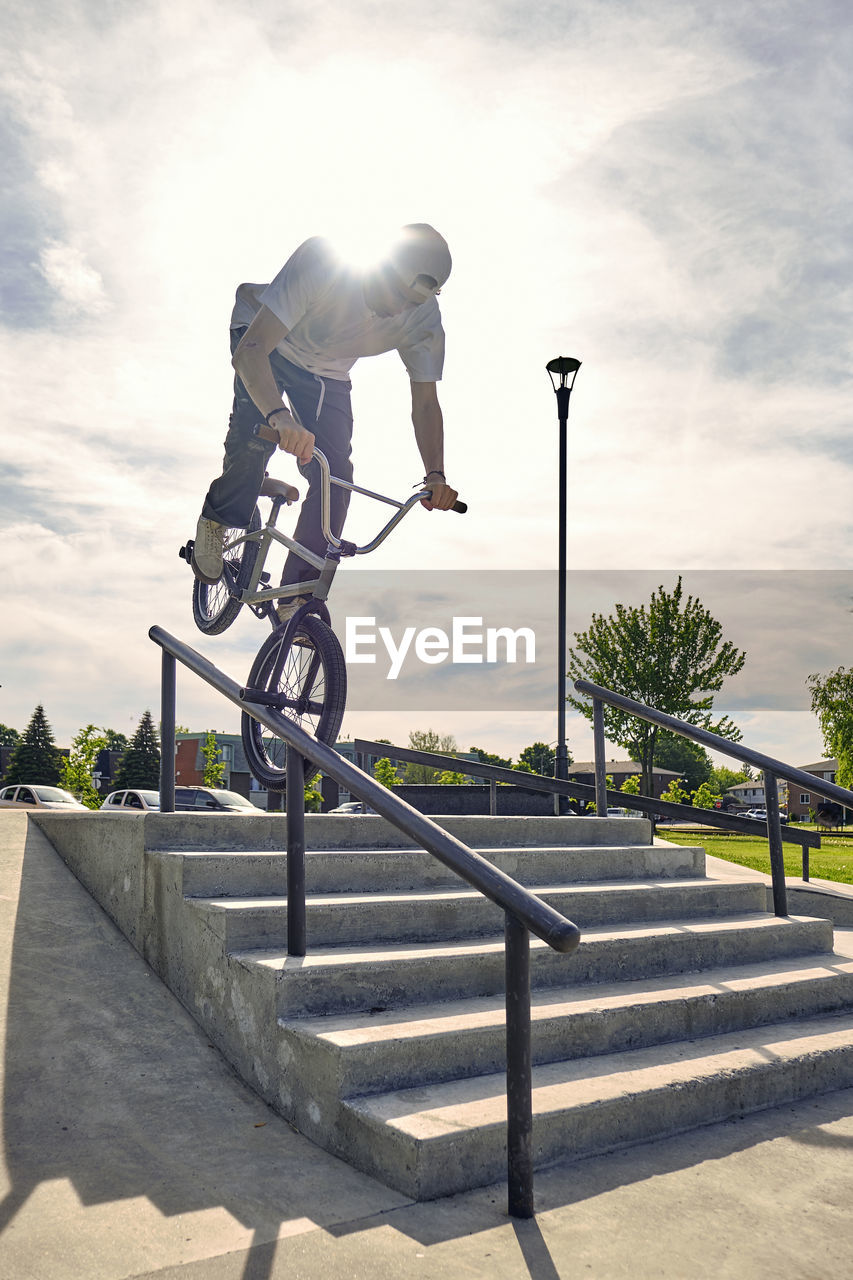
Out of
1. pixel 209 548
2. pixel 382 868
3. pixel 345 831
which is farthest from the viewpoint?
pixel 209 548

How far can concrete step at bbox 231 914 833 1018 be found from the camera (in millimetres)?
3049

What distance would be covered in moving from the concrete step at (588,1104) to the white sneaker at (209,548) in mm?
3620

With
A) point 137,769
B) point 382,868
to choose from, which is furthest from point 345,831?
point 137,769

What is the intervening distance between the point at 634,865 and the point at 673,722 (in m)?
0.91

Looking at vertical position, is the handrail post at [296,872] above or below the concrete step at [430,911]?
above

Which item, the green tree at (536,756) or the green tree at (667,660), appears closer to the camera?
the green tree at (667,660)

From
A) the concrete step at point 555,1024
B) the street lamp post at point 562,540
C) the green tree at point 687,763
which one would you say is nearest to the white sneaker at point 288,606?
the concrete step at point 555,1024

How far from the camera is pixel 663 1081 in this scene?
2.94 m

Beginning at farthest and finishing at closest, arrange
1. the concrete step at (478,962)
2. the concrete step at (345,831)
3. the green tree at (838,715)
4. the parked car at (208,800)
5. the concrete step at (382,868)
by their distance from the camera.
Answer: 1. the green tree at (838,715)
2. the parked car at (208,800)
3. the concrete step at (345,831)
4. the concrete step at (382,868)
5. the concrete step at (478,962)

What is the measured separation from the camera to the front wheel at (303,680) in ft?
14.8

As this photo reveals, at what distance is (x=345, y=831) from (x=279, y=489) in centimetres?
199

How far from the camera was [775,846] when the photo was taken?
15.8ft

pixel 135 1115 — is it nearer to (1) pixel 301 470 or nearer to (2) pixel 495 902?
(2) pixel 495 902

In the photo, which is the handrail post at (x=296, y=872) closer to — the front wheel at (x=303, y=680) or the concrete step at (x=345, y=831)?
the concrete step at (x=345, y=831)
